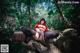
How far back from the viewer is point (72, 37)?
1.86 meters

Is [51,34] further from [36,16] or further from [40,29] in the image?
[36,16]

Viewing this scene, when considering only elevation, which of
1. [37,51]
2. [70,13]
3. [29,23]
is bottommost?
[37,51]

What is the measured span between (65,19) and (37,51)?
41cm

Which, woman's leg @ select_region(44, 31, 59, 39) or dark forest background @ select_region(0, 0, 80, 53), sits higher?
dark forest background @ select_region(0, 0, 80, 53)

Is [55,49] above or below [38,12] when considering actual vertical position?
below

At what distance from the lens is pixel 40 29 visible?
6.11 feet

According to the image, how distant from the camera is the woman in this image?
186 centimetres

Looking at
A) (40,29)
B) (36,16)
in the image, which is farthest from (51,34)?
(36,16)

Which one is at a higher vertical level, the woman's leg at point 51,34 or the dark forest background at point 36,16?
the dark forest background at point 36,16

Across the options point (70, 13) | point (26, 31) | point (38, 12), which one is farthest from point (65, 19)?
point (26, 31)

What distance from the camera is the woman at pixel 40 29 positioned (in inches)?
73.2

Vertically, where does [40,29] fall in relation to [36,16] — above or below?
below

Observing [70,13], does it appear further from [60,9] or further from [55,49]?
[55,49]

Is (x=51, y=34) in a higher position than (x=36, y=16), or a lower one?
lower
